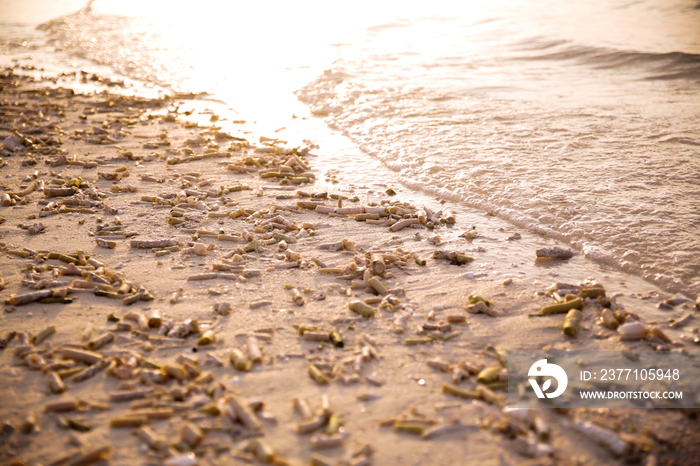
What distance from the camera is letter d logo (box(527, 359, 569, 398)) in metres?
2.79

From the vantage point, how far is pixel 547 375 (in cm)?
293

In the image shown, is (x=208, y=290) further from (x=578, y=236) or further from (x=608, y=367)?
(x=578, y=236)

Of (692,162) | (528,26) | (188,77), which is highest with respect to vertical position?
(528,26)

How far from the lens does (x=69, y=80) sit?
36.6 feet

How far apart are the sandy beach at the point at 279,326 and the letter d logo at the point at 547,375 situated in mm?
171

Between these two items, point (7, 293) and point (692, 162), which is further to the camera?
point (692, 162)

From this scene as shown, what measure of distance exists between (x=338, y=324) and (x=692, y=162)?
19.1 feet

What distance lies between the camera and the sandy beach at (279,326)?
241 centimetres

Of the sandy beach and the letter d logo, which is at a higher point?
the sandy beach

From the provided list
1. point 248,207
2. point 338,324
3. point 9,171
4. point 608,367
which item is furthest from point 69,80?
point 608,367

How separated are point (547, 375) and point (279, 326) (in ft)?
5.89

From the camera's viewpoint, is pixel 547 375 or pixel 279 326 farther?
pixel 279 326

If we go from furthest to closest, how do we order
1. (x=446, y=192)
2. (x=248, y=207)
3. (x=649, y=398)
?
1. (x=446, y=192)
2. (x=248, y=207)
3. (x=649, y=398)

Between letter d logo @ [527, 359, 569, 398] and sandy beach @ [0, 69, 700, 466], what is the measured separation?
17 cm
